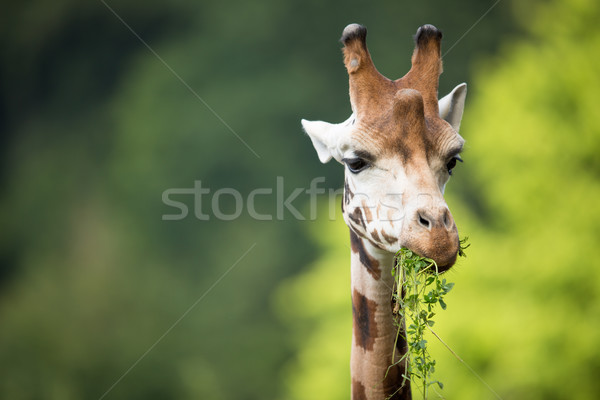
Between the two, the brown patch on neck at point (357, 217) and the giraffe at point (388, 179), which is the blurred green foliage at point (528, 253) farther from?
the brown patch on neck at point (357, 217)

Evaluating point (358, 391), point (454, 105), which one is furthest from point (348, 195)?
point (358, 391)

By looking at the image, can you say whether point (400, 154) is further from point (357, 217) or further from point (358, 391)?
point (358, 391)

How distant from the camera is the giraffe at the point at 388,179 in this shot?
2.94 metres

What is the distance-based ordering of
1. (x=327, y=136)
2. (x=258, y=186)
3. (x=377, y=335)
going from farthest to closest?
(x=258, y=186)
(x=327, y=136)
(x=377, y=335)

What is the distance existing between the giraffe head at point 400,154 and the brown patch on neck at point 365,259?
4.1 inches

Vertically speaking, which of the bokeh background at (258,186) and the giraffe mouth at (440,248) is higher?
the bokeh background at (258,186)

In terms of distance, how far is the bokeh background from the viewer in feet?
24.8

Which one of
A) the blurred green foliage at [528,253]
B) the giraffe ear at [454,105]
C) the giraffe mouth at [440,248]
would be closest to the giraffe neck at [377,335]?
the giraffe mouth at [440,248]

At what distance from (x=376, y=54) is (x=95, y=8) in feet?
34.0

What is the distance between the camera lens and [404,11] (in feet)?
66.6

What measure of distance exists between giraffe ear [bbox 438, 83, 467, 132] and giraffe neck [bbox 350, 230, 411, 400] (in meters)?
0.94

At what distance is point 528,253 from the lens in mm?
7645

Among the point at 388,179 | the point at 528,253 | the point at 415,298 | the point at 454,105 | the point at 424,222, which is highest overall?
the point at 528,253

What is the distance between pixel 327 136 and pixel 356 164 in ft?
1.31
